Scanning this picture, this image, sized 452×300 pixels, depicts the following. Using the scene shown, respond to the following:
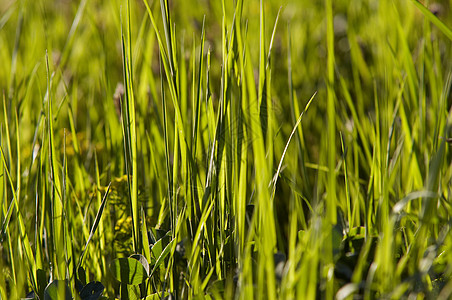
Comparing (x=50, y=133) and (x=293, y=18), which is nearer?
(x=50, y=133)

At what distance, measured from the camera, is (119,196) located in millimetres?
932

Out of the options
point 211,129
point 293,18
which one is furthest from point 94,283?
point 293,18

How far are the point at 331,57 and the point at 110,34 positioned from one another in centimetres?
155

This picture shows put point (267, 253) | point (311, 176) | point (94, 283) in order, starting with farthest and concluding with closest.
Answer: point (311, 176) → point (94, 283) → point (267, 253)

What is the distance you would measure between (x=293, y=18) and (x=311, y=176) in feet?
3.51

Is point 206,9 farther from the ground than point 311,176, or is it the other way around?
point 206,9

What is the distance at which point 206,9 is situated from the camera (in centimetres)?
199

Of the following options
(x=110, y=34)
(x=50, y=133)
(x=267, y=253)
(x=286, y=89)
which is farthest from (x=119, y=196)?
(x=110, y=34)

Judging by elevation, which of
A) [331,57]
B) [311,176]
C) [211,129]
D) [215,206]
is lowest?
[311,176]

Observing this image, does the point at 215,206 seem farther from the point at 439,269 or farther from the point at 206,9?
the point at 206,9

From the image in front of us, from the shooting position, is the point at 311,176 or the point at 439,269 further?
the point at 311,176

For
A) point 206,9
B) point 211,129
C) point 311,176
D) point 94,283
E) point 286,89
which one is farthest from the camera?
point 206,9

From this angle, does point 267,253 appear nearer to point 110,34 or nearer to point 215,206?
point 215,206

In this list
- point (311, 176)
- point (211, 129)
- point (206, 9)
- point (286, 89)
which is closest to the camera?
point (211, 129)
